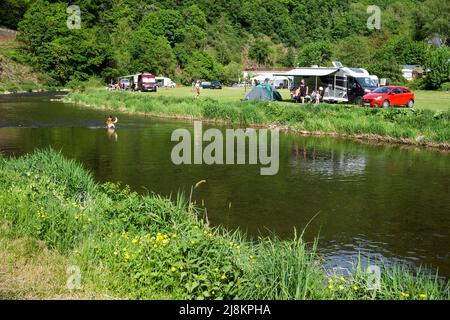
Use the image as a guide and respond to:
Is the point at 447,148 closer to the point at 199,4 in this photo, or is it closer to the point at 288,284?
the point at 288,284

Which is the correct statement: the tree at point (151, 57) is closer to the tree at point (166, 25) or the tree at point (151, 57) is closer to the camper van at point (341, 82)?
the tree at point (166, 25)

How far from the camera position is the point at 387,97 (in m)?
41.1

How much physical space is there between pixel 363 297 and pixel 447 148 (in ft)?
77.1

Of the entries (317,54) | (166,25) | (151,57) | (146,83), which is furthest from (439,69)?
(166,25)

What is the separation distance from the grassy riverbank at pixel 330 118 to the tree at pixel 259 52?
13021 centimetres

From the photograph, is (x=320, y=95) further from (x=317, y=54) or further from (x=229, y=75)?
(x=317, y=54)

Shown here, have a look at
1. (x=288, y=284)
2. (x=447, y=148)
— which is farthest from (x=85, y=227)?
(x=447, y=148)

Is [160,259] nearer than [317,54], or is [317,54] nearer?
[160,259]

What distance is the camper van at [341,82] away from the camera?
44.8 metres

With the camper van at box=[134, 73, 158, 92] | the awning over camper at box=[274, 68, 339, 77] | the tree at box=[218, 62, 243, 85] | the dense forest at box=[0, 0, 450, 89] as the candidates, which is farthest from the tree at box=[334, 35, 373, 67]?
the awning over camper at box=[274, 68, 339, 77]

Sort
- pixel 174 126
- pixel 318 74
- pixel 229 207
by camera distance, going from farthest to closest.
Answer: pixel 318 74, pixel 174 126, pixel 229 207

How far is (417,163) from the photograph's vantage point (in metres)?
25.2

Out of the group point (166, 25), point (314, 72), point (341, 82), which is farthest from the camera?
point (166, 25)

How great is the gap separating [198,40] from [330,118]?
438 feet
